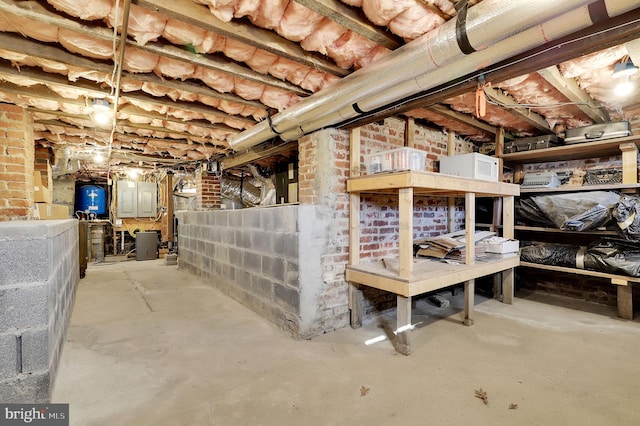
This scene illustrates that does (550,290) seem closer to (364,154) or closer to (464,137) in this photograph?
(464,137)

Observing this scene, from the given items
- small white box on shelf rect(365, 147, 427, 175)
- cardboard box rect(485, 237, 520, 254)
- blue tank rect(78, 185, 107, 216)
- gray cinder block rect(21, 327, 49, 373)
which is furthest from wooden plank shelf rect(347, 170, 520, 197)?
→ blue tank rect(78, 185, 107, 216)

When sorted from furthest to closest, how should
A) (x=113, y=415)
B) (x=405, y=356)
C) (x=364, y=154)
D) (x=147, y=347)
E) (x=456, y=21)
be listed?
(x=364, y=154) → (x=147, y=347) → (x=405, y=356) → (x=113, y=415) → (x=456, y=21)

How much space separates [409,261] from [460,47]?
55.4 inches

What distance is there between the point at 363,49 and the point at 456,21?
57 centimetres

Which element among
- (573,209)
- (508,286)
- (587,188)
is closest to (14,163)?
(508,286)

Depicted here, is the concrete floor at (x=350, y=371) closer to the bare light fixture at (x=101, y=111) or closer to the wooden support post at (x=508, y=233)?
the wooden support post at (x=508, y=233)

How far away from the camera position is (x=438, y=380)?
6.16ft

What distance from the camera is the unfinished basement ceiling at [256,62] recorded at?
144cm

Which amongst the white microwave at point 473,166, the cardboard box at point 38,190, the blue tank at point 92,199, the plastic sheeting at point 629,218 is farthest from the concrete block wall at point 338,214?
the blue tank at point 92,199

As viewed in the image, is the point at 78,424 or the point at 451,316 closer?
the point at 78,424

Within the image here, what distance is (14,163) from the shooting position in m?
2.76

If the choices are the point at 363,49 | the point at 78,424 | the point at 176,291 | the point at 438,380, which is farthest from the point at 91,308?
the point at 363,49

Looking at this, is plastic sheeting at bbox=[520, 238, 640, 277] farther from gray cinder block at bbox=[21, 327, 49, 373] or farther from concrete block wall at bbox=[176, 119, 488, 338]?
gray cinder block at bbox=[21, 327, 49, 373]

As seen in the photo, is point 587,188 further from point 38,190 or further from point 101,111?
point 38,190
